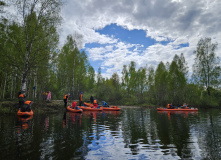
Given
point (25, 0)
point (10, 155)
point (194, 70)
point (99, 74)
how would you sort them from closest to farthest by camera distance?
point (10, 155) → point (25, 0) → point (194, 70) → point (99, 74)

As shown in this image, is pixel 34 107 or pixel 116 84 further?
pixel 116 84

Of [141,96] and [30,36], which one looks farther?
[141,96]

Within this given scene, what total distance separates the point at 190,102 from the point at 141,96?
12583mm

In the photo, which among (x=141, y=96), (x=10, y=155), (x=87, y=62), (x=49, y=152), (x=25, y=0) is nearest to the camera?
(x=10, y=155)

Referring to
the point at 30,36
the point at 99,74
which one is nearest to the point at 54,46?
the point at 30,36

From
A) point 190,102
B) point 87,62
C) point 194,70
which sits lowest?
point 190,102

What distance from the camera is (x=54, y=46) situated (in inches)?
594

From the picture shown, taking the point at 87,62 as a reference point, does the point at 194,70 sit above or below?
below

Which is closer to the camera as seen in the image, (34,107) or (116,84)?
(34,107)

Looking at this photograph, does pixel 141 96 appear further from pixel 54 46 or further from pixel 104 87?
pixel 54 46

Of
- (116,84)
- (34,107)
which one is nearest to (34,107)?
(34,107)

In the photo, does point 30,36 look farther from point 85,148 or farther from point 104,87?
point 104,87

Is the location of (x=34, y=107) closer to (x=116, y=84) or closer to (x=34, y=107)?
(x=34, y=107)

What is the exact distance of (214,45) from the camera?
3008 cm
